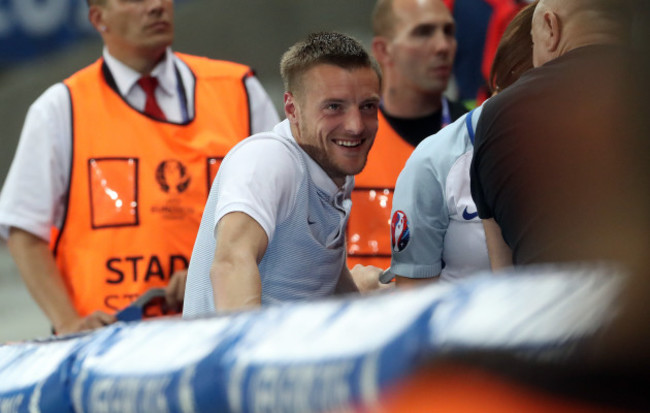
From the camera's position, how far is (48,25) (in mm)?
5102

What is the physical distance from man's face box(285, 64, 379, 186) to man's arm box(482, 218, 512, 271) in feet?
1.18

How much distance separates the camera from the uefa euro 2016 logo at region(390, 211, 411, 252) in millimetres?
1866

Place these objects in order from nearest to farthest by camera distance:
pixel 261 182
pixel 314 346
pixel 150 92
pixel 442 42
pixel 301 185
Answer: pixel 314 346 < pixel 261 182 < pixel 301 185 < pixel 150 92 < pixel 442 42

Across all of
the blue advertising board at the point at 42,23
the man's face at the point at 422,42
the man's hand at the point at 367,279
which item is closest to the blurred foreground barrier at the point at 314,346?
the man's hand at the point at 367,279

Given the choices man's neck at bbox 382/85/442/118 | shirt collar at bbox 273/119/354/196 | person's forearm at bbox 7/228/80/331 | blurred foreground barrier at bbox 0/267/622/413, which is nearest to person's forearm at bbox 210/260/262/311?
shirt collar at bbox 273/119/354/196

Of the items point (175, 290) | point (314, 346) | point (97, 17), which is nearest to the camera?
point (314, 346)

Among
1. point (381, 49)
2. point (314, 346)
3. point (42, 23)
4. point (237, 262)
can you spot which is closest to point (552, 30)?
point (237, 262)

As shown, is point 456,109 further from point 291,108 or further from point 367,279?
point 291,108

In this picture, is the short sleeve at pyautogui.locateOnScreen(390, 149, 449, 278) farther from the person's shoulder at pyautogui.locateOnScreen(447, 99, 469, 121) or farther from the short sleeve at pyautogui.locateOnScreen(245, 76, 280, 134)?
the person's shoulder at pyautogui.locateOnScreen(447, 99, 469, 121)

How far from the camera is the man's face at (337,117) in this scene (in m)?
1.95

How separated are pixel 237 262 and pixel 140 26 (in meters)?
1.40

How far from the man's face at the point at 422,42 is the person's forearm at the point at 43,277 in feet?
3.82

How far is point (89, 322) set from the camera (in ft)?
8.62

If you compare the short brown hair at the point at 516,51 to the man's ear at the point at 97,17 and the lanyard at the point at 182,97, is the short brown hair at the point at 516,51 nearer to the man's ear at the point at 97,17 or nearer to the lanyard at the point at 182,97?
the lanyard at the point at 182,97
